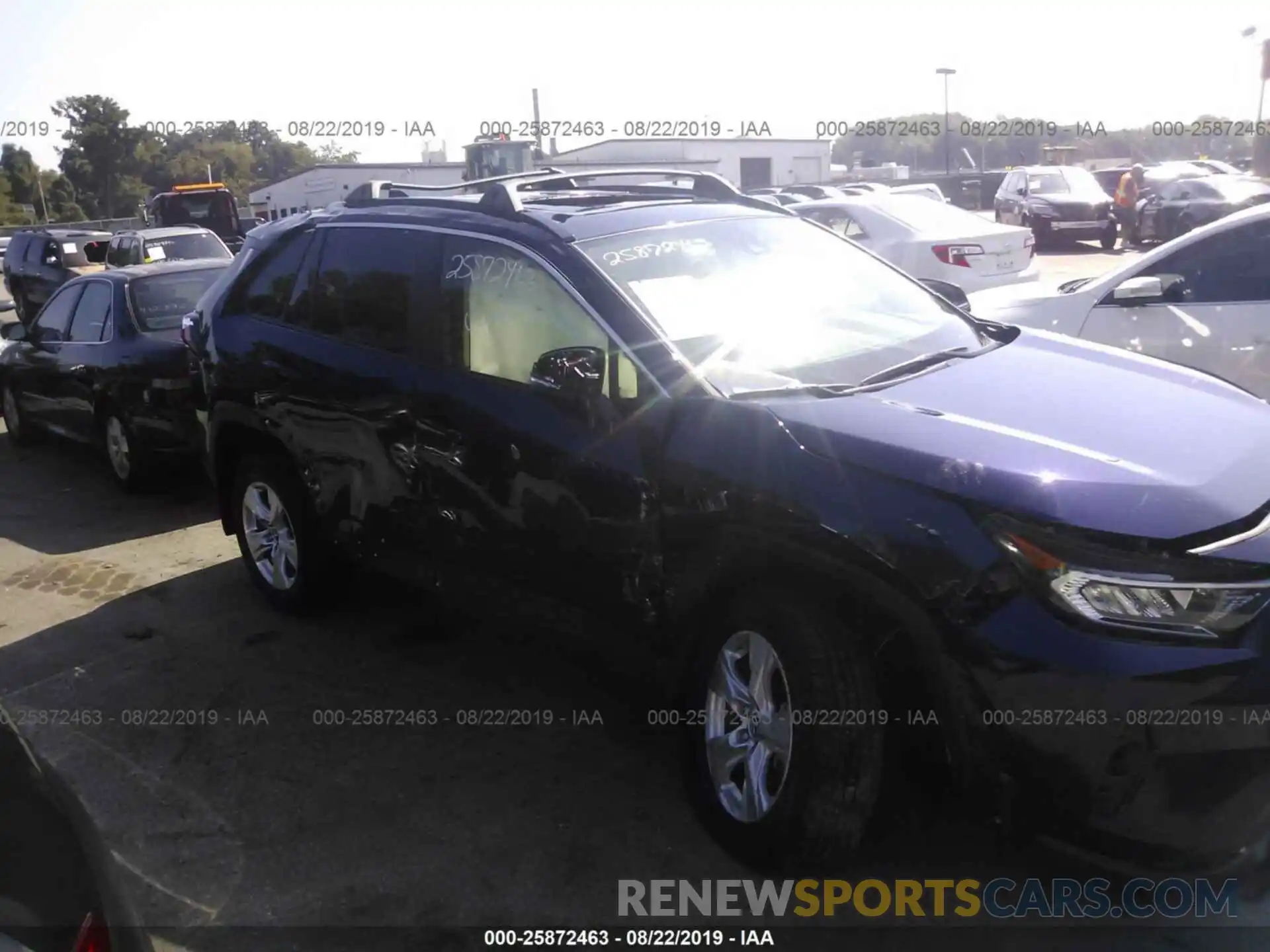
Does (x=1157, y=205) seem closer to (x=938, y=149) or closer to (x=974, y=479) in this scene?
(x=974, y=479)

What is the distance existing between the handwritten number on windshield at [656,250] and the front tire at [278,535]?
6.78 feet

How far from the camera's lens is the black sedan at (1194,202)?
64.4 ft

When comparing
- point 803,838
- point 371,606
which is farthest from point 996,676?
point 371,606

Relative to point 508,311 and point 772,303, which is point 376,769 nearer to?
point 508,311

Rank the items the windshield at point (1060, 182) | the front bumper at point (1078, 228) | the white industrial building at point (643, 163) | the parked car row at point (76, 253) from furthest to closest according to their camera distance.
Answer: the white industrial building at point (643, 163), the windshield at point (1060, 182), the front bumper at point (1078, 228), the parked car row at point (76, 253)

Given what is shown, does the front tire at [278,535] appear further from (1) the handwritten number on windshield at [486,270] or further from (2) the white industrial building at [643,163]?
(2) the white industrial building at [643,163]

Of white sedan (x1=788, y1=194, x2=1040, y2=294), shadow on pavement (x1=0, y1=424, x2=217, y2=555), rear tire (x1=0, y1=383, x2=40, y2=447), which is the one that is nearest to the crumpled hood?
shadow on pavement (x1=0, y1=424, x2=217, y2=555)

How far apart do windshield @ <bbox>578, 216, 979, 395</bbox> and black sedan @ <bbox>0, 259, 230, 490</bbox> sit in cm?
436

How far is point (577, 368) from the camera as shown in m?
3.51

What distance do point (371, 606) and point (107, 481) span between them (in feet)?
13.8

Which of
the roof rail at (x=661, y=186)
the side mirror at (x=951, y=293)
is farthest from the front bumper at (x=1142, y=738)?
the side mirror at (x=951, y=293)

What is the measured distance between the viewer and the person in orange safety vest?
2306 centimetres

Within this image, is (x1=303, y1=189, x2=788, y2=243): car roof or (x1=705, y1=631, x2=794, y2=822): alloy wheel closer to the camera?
(x1=705, y1=631, x2=794, y2=822): alloy wheel

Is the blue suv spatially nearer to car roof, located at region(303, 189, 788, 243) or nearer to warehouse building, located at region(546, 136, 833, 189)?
car roof, located at region(303, 189, 788, 243)
